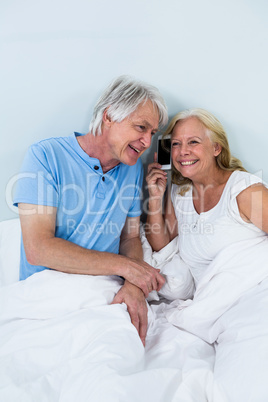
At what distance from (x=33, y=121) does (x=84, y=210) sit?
1.73ft

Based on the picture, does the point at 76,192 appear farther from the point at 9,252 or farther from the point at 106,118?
the point at 9,252

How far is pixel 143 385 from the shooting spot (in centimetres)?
81

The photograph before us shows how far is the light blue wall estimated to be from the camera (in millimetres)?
1389

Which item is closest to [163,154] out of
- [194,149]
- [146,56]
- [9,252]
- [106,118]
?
[194,149]

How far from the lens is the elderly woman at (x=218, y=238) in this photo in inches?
37.8

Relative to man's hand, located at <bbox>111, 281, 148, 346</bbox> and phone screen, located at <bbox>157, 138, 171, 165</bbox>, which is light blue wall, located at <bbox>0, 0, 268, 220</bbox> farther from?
man's hand, located at <bbox>111, 281, 148, 346</bbox>

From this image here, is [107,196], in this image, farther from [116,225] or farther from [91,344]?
[91,344]

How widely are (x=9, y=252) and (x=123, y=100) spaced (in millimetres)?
834

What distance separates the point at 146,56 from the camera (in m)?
1.45

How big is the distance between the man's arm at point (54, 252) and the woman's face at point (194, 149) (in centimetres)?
48

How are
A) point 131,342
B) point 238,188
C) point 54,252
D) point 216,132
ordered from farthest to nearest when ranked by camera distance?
1. point 216,132
2. point 238,188
3. point 54,252
4. point 131,342

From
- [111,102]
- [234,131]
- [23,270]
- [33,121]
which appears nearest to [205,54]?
[234,131]

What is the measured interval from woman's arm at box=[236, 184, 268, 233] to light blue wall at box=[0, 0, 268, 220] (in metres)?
0.30

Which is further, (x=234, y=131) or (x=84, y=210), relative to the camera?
(x=234, y=131)
